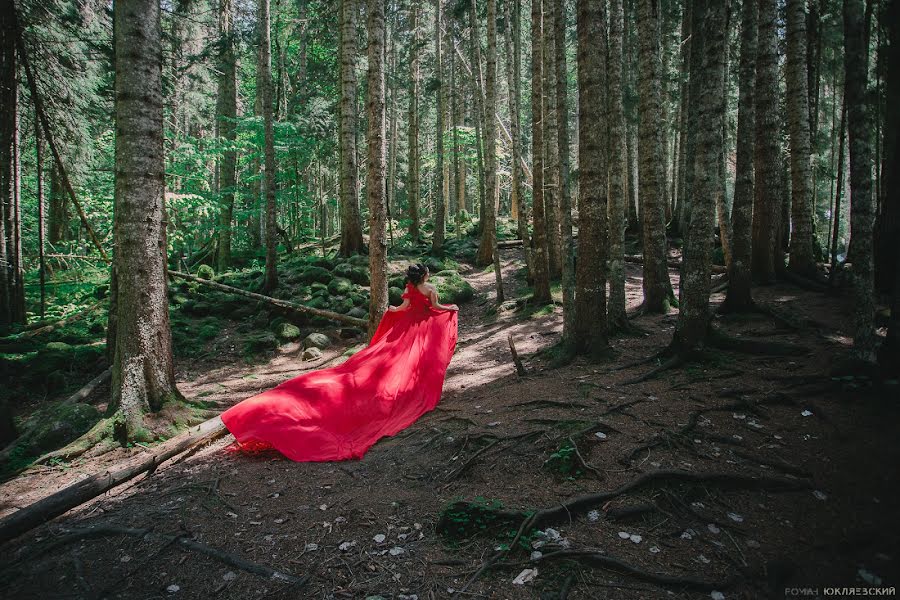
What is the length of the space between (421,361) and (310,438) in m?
2.00

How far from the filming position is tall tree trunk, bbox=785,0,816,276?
888cm

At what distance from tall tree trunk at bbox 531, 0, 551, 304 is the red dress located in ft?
15.5

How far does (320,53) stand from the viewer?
906 inches

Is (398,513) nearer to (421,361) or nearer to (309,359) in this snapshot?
(421,361)

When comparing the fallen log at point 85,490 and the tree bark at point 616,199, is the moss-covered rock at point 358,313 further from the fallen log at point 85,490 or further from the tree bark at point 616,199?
the fallen log at point 85,490

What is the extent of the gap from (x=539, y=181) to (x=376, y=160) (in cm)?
503

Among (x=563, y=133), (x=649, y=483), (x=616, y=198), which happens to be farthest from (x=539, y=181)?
(x=649, y=483)

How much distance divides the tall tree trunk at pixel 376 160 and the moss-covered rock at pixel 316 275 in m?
6.39

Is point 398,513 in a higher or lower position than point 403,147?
lower

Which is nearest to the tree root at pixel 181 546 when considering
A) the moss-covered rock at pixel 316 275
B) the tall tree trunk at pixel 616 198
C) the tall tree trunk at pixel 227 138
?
the tall tree trunk at pixel 616 198

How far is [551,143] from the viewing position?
449 inches

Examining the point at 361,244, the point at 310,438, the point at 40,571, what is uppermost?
the point at 361,244

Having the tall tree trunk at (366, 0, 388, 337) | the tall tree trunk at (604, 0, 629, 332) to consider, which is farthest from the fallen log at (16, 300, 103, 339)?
the tall tree trunk at (604, 0, 629, 332)

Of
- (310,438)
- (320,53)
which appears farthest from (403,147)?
(310,438)
